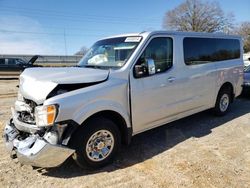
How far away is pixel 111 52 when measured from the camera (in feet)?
15.2

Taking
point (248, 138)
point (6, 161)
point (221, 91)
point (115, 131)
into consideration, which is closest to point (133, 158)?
point (115, 131)

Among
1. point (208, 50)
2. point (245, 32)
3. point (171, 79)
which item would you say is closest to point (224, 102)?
point (208, 50)

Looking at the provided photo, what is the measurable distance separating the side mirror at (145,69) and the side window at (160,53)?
9 centimetres

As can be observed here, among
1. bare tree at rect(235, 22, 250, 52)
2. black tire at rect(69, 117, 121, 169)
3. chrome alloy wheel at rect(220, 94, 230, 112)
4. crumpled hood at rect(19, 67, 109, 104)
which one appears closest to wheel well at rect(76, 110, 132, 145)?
black tire at rect(69, 117, 121, 169)

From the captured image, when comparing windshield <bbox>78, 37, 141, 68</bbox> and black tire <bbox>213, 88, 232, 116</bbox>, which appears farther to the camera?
black tire <bbox>213, 88, 232, 116</bbox>

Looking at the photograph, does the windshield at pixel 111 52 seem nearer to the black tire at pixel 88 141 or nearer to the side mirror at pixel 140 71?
the side mirror at pixel 140 71

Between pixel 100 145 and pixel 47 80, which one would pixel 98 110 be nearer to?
pixel 100 145

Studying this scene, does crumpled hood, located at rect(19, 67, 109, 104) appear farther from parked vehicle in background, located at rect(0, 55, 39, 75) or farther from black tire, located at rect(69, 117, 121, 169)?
parked vehicle in background, located at rect(0, 55, 39, 75)

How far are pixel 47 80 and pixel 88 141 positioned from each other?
1.02 meters

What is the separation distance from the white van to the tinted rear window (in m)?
0.02

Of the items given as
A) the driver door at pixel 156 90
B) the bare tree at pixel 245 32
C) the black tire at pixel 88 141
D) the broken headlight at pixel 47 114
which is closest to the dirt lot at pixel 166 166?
the black tire at pixel 88 141

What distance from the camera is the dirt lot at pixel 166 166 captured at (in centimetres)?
349

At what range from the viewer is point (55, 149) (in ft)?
11.0

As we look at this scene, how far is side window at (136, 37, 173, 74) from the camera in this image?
4.37 metres
